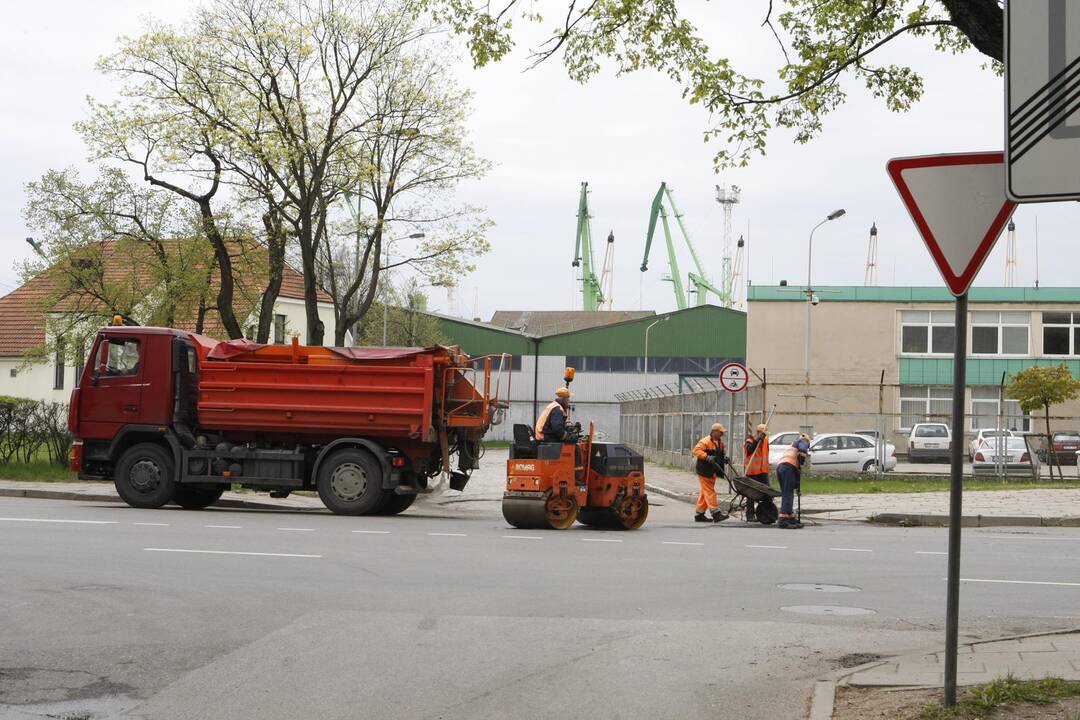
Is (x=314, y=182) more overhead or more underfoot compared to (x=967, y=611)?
more overhead

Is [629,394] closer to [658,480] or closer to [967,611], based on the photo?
[658,480]

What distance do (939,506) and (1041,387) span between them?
2354 cm

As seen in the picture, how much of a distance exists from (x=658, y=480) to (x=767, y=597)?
70.4ft

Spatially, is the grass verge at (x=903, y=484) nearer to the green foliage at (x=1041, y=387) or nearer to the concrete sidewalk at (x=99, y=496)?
the concrete sidewalk at (x=99, y=496)

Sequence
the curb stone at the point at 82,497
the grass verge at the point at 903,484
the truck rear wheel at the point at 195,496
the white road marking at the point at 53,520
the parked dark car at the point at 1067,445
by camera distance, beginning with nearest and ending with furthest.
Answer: the white road marking at the point at 53,520
the truck rear wheel at the point at 195,496
the curb stone at the point at 82,497
the grass verge at the point at 903,484
the parked dark car at the point at 1067,445

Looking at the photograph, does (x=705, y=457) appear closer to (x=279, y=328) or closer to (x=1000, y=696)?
(x=1000, y=696)

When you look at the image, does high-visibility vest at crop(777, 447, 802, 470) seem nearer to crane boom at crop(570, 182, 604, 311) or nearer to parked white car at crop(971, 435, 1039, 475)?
parked white car at crop(971, 435, 1039, 475)

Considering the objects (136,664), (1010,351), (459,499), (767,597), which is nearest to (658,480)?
(459,499)

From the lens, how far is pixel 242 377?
19.2 metres

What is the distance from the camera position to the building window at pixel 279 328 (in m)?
59.0

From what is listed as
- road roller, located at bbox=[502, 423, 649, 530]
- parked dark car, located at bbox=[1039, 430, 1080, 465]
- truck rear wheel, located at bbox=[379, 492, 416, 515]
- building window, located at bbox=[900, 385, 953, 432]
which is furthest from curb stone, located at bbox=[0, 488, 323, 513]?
building window, located at bbox=[900, 385, 953, 432]

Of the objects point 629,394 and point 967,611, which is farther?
point 629,394

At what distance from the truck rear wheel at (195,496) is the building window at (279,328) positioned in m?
38.3

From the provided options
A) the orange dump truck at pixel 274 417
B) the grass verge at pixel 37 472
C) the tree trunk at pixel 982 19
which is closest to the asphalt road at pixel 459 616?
the orange dump truck at pixel 274 417
